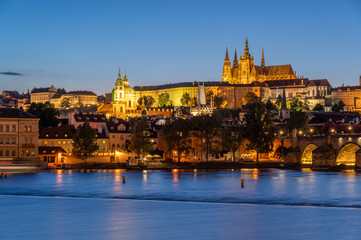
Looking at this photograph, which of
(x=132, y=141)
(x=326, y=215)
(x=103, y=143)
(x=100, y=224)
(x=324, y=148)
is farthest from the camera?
(x=103, y=143)

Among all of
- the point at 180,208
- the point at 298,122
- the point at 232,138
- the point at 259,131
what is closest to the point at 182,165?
the point at 232,138

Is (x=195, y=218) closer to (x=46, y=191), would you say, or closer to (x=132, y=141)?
(x=46, y=191)

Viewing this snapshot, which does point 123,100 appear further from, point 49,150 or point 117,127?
point 49,150

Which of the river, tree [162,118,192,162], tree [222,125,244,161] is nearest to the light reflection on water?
the river

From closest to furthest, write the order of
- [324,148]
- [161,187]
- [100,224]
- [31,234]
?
[31,234]
[100,224]
[161,187]
[324,148]

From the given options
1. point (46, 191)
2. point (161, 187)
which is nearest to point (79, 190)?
point (46, 191)

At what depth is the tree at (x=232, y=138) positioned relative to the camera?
91150 millimetres

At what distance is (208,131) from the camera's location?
299 feet

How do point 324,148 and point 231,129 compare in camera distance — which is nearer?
point 324,148

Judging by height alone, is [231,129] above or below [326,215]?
above

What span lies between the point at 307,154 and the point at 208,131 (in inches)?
557

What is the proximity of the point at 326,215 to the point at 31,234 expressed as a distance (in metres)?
16.2

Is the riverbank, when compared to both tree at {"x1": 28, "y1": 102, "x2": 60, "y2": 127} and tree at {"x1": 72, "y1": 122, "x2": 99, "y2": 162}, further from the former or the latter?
tree at {"x1": 28, "y1": 102, "x2": 60, "y2": 127}

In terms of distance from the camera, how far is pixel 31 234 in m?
29.8
